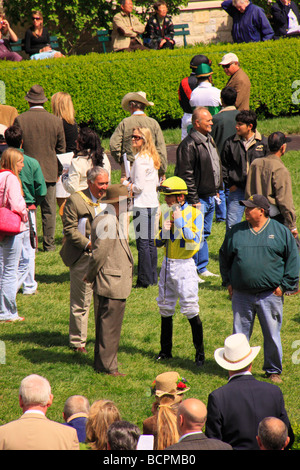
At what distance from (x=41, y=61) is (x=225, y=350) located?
1237 cm

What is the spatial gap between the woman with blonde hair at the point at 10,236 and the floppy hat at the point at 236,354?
373 cm

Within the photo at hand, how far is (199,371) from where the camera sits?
8.17m

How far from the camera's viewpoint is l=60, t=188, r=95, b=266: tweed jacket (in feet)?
27.2

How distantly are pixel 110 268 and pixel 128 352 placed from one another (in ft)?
4.54


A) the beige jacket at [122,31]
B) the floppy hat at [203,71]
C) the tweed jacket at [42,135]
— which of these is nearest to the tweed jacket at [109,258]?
the tweed jacket at [42,135]

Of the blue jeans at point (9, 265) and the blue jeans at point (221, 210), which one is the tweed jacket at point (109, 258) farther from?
the blue jeans at point (221, 210)

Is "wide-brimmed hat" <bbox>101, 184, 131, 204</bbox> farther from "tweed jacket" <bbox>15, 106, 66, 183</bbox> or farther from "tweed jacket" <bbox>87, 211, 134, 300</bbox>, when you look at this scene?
"tweed jacket" <bbox>15, 106, 66, 183</bbox>

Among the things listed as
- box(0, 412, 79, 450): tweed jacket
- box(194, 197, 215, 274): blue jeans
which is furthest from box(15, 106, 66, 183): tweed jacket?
box(0, 412, 79, 450): tweed jacket

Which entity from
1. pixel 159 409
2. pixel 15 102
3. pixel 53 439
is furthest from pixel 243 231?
pixel 15 102

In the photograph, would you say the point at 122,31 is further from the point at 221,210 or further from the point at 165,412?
the point at 165,412

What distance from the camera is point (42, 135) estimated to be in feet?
37.5

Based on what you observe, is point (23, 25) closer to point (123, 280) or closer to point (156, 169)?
point (156, 169)

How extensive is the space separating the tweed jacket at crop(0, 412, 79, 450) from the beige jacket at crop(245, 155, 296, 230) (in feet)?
16.6

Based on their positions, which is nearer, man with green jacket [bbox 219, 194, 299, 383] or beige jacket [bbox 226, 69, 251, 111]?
man with green jacket [bbox 219, 194, 299, 383]
